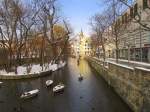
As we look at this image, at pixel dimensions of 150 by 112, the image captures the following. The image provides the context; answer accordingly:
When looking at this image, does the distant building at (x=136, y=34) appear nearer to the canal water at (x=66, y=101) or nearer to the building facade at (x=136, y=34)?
the building facade at (x=136, y=34)

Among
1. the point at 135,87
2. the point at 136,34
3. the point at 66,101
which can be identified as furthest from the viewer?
the point at 136,34

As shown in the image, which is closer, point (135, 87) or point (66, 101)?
point (135, 87)

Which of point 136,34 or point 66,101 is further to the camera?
point 136,34

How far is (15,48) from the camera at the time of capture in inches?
2007

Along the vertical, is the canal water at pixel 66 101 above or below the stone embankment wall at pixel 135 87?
below

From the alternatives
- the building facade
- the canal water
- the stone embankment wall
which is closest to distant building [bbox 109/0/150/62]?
the building facade

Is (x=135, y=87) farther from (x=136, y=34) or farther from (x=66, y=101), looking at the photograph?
(x=136, y=34)

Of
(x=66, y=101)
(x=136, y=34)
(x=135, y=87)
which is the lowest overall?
(x=66, y=101)

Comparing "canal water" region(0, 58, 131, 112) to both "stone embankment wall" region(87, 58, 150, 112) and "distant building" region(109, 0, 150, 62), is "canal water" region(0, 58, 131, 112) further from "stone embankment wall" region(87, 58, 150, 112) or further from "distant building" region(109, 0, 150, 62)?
"distant building" region(109, 0, 150, 62)

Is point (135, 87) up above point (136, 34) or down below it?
below

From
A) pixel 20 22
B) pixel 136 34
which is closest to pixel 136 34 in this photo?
pixel 136 34

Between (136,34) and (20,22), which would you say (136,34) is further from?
(20,22)

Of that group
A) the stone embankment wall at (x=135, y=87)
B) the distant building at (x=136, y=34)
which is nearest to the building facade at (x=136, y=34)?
the distant building at (x=136, y=34)

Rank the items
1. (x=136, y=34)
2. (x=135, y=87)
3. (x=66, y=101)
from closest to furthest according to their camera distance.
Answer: (x=135, y=87) < (x=66, y=101) < (x=136, y=34)
